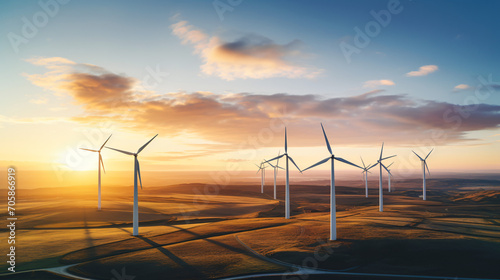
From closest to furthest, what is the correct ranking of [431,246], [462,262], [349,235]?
[462,262], [431,246], [349,235]

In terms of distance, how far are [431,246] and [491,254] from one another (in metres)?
7.93

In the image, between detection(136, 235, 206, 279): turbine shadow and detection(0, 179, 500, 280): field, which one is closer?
detection(136, 235, 206, 279): turbine shadow

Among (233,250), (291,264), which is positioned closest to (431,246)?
(291,264)

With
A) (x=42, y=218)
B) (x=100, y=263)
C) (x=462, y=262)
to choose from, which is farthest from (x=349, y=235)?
(x=42, y=218)

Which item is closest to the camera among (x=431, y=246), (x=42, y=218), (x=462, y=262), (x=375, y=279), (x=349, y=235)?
(x=375, y=279)

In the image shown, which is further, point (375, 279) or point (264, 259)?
point (264, 259)

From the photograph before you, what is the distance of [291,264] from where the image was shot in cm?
4488

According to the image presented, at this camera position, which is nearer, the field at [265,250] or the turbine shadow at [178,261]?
the turbine shadow at [178,261]

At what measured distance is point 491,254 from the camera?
153 ft

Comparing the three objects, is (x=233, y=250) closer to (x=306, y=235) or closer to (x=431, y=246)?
(x=306, y=235)

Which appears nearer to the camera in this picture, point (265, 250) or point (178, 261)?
point (178, 261)

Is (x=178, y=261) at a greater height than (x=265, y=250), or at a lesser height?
lesser

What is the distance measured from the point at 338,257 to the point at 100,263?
1437 inches

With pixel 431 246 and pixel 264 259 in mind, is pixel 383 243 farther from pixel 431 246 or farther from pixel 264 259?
pixel 264 259
